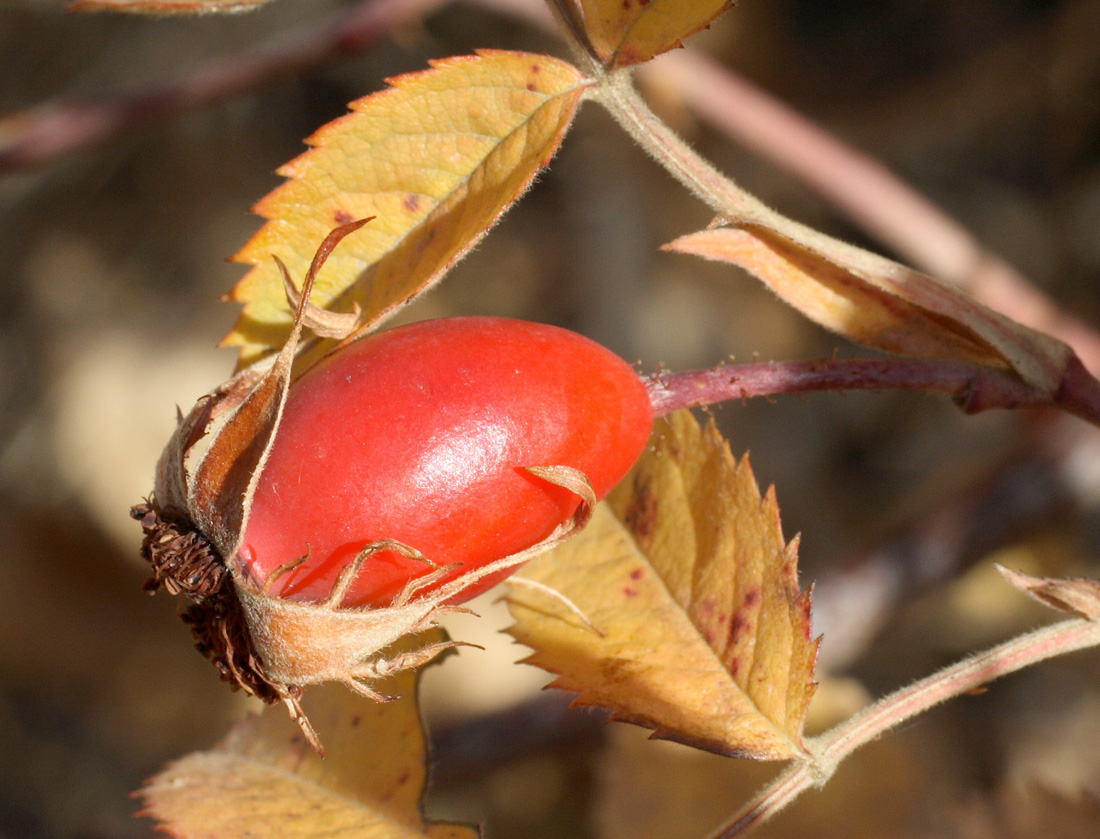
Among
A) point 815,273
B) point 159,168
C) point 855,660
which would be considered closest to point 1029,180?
point 855,660

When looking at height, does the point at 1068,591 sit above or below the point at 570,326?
below

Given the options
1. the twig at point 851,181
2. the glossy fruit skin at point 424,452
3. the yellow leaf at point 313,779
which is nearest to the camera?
the glossy fruit skin at point 424,452

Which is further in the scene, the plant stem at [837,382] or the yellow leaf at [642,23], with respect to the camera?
the plant stem at [837,382]

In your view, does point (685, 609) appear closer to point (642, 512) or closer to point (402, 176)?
point (642, 512)

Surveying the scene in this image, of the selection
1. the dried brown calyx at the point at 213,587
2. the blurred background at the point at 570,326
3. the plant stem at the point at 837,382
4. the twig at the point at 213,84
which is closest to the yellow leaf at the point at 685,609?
the plant stem at the point at 837,382

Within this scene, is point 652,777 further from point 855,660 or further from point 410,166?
point 410,166

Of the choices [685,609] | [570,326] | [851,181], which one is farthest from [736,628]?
[570,326]

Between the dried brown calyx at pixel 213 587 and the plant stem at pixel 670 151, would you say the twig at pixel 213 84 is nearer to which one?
the plant stem at pixel 670 151
